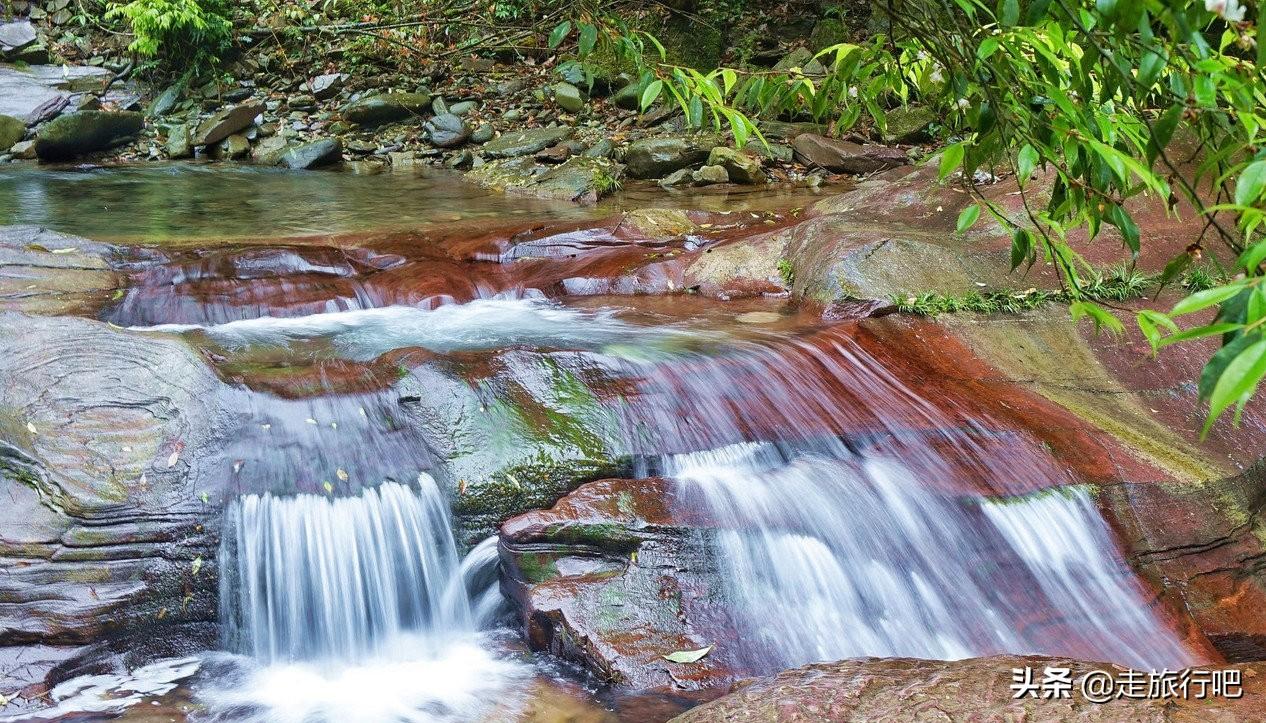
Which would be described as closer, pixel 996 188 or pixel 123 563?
pixel 123 563

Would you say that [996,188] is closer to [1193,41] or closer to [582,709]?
→ [582,709]

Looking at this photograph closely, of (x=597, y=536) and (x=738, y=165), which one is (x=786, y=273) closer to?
(x=597, y=536)

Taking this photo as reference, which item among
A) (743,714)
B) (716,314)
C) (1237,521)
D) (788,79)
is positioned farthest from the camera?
(716,314)

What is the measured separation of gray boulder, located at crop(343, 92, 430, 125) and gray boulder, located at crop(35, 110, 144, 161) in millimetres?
3266

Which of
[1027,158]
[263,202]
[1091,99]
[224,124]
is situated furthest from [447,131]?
[1027,158]

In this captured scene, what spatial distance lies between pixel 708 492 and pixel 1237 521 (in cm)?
251

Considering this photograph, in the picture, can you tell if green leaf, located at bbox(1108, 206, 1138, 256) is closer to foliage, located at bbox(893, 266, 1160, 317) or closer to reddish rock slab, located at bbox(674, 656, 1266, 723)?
reddish rock slab, located at bbox(674, 656, 1266, 723)

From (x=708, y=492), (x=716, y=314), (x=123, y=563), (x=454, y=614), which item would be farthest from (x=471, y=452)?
(x=716, y=314)

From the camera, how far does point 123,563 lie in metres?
3.68

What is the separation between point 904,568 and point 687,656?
1.08 m

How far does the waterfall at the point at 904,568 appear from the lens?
3777 mm

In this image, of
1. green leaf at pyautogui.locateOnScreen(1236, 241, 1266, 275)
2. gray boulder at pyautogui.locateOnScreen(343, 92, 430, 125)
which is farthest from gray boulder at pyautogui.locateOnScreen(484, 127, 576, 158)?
green leaf at pyautogui.locateOnScreen(1236, 241, 1266, 275)

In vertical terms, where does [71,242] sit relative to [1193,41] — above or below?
below

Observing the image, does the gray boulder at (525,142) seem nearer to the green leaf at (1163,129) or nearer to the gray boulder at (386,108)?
the gray boulder at (386,108)
